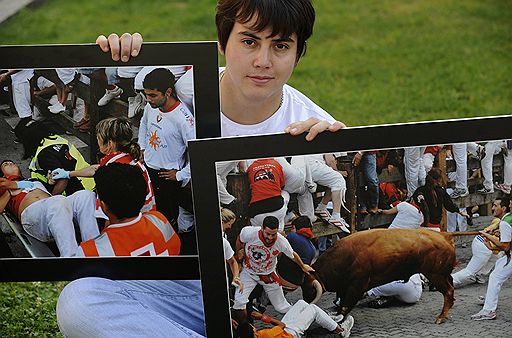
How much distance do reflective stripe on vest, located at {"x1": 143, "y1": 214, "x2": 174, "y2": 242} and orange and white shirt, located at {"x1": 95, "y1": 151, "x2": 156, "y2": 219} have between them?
20mm

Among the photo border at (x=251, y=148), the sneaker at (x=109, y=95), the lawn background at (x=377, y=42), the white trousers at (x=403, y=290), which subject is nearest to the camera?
the photo border at (x=251, y=148)

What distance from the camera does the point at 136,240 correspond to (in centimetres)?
228

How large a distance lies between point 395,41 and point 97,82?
160 inches

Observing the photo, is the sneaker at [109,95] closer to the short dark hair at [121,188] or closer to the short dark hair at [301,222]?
the short dark hair at [121,188]

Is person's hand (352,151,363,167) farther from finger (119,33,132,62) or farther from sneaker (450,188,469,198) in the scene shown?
finger (119,33,132,62)

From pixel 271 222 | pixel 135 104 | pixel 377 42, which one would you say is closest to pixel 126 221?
pixel 135 104

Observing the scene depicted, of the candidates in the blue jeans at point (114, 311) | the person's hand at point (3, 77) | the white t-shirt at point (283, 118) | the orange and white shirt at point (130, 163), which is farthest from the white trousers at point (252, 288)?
the person's hand at point (3, 77)

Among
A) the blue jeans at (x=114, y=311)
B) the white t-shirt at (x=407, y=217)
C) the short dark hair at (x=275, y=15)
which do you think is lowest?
A: the blue jeans at (x=114, y=311)

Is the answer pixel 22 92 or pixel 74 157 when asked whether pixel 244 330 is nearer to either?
pixel 74 157

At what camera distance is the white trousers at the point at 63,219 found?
89.4 inches

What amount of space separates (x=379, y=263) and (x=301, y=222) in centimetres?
21

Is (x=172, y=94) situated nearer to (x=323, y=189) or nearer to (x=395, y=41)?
(x=323, y=189)

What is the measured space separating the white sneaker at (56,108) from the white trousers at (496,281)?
1084mm

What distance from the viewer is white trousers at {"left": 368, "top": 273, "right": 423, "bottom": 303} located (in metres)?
2.13
